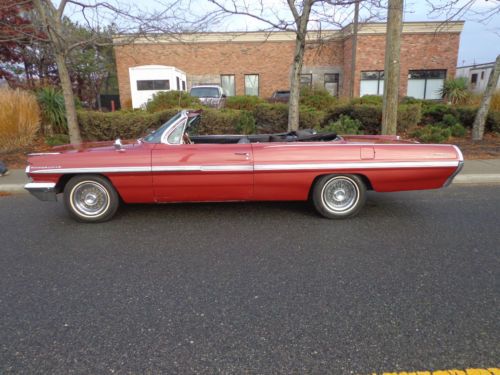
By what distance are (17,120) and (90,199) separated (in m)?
7.06

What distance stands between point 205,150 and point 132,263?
164 centimetres

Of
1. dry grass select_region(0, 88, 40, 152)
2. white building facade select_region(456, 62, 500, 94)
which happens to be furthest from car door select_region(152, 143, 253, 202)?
white building facade select_region(456, 62, 500, 94)

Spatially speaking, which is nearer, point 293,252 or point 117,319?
point 117,319

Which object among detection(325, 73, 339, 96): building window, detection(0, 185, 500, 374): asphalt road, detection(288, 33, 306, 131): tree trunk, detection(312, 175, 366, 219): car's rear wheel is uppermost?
detection(325, 73, 339, 96): building window

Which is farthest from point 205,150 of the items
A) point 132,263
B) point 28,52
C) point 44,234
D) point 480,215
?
point 28,52

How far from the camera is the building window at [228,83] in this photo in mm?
24484

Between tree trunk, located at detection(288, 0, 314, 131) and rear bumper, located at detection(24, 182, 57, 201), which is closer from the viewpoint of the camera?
rear bumper, located at detection(24, 182, 57, 201)

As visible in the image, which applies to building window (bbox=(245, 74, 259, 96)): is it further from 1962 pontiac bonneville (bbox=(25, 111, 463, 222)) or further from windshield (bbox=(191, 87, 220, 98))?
1962 pontiac bonneville (bbox=(25, 111, 463, 222))

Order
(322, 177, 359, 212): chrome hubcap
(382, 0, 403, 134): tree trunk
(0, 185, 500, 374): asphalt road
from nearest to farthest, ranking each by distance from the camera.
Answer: (0, 185, 500, 374): asphalt road
(322, 177, 359, 212): chrome hubcap
(382, 0, 403, 134): tree trunk

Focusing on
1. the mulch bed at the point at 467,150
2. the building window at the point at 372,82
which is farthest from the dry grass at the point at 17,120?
the building window at the point at 372,82

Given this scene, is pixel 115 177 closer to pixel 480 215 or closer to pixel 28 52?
pixel 480 215

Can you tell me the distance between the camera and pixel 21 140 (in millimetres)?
9820

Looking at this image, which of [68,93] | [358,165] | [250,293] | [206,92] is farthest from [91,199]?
[206,92]

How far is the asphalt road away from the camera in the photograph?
7.01ft
